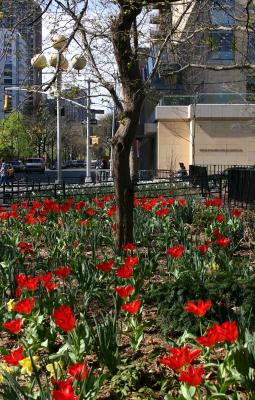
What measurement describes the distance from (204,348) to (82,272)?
74.8 inches

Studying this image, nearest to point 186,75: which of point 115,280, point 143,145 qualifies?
point 143,145

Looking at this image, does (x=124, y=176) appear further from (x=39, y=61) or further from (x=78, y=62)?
(x=78, y=62)

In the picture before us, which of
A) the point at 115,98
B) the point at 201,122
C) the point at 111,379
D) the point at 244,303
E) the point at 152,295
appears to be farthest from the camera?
the point at 201,122

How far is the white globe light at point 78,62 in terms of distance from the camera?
344 inches

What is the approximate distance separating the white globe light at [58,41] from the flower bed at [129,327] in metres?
2.59

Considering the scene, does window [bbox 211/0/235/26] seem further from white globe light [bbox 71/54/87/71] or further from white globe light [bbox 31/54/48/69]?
white globe light [bbox 31/54/48/69]

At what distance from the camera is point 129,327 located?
4.13 meters

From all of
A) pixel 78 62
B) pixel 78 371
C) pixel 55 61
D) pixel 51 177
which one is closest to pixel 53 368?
pixel 78 371

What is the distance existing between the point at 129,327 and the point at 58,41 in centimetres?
465

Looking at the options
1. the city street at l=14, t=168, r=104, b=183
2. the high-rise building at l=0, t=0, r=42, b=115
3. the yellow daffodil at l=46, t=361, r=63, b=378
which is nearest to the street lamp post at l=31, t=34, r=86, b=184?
the high-rise building at l=0, t=0, r=42, b=115

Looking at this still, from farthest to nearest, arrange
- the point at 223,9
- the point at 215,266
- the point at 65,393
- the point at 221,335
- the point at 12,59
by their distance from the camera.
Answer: the point at 12,59, the point at 223,9, the point at 215,266, the point at 221,335, the point at 65,393

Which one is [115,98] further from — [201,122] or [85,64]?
[201,122]

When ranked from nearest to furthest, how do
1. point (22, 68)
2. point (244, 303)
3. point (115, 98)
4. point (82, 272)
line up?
point (244, 303) < point (82, 272) < point (115, 98) < point (22, 68)

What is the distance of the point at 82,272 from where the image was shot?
5.22 m
